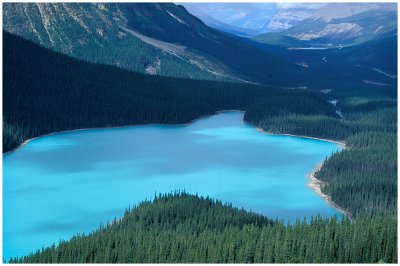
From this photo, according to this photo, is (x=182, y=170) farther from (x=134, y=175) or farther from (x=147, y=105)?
(x=147, y=105)

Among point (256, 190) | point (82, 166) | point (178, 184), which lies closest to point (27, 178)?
point (82, 166)

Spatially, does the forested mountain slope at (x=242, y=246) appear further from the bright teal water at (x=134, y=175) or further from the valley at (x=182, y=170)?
the bright teal water at (x=134, y=175)

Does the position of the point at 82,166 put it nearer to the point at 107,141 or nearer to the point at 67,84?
the point at 107,141

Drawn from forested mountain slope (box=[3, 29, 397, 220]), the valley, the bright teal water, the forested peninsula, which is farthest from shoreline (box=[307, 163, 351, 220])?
forested mountain slope (box=[3, 29, 397, 220])

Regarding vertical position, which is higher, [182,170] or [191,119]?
[191,119]

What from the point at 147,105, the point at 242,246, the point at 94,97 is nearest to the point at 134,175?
the point at 242,246

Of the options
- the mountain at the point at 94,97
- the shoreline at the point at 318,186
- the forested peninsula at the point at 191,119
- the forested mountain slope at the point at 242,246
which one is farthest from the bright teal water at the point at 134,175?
the forested mountain slope at the point at 242,246
